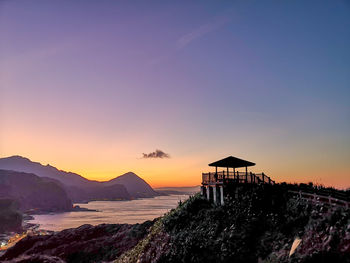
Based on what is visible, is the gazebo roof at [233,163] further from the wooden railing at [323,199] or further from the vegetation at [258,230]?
the wooden railing at [323,199]

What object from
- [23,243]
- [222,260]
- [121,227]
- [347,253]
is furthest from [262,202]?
[23,243]

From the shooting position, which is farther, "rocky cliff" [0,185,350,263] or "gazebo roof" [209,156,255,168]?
"gazebo roof" [209,156,255,168]

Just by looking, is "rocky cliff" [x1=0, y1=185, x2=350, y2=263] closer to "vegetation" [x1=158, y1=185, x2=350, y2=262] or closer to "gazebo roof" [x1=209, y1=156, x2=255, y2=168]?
"vegetation" [x1=158, y1=185, x2=350, y2=262]

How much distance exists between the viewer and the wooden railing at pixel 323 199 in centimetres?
1744

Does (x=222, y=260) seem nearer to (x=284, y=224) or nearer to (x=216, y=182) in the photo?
(x=284, y=224)

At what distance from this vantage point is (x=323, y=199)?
20062 mm

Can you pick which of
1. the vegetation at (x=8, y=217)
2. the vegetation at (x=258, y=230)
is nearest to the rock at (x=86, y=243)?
the vegetation at (x=258, y=230)

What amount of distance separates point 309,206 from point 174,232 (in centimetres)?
1288

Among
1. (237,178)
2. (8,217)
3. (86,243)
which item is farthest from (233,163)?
(8,217)

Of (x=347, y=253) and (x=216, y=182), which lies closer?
(x=347, y=253)

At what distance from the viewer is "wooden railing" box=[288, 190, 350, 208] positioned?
17438mm

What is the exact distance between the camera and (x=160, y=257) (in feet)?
77.6

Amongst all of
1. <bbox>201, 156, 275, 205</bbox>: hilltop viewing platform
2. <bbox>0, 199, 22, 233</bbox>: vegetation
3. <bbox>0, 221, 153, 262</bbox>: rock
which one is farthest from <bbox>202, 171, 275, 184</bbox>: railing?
<bbox>0, 199, 22, 233</bbox>: vegetation

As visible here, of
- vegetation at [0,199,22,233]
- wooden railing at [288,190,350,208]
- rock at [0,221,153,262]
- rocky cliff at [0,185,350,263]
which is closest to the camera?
rocky cliff at [0,185,350,263]
